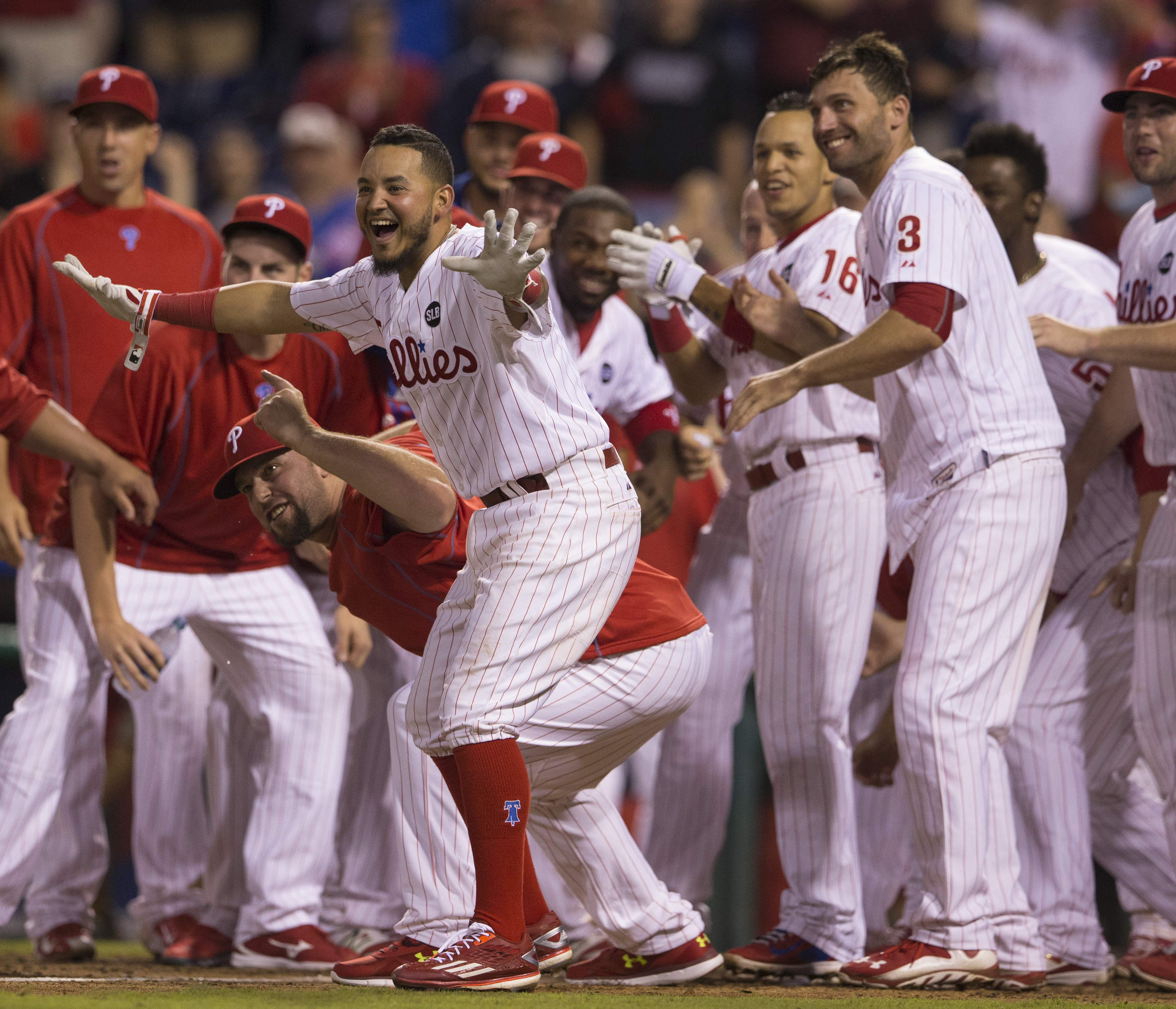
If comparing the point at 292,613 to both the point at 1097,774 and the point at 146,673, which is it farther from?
the point at 1097,774

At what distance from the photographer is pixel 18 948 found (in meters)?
5.49

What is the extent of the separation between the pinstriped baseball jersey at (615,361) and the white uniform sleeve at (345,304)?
50.4 inches

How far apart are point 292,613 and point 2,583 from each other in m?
2.90

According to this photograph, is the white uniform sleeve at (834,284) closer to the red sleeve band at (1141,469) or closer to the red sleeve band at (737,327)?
the red sleeve band at (737,327)

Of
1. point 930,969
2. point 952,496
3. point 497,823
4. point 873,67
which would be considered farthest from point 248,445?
point 930,969

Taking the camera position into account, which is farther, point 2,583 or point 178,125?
point 178,125

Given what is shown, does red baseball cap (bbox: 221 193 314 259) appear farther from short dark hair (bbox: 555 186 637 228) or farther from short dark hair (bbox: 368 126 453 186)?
short dark hair (bbox: 368 126 453 186)

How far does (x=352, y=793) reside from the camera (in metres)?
5.13

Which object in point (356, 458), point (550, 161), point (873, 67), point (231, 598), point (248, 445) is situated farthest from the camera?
point (550, 161)

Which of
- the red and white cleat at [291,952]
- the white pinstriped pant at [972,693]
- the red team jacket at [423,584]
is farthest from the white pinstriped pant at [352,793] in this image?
the white pinstriped pant at [972,693]

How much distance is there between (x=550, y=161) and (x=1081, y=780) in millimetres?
2578

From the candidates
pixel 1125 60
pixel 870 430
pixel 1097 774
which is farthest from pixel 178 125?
pixel 1097 774

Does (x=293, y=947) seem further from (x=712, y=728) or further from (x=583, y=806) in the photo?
(x=712, y=728)

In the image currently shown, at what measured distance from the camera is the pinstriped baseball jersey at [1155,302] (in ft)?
14.1
